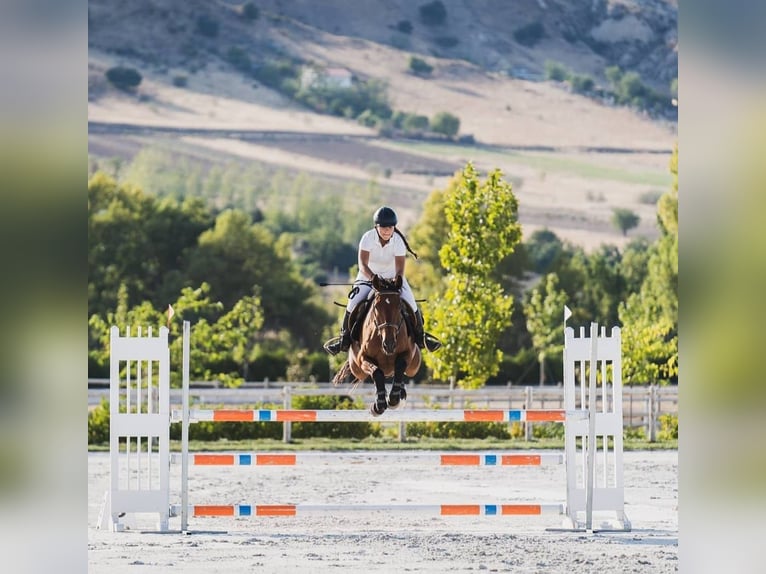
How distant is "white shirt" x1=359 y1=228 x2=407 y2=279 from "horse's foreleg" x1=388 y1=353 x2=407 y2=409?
567mm

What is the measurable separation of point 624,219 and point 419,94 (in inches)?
515

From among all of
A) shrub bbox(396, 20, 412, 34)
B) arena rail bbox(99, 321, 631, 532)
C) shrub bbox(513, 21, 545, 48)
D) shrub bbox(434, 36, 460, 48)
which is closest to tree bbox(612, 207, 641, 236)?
shrub bbox(513, 21, 545, 48)

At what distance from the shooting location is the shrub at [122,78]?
59.5 meters

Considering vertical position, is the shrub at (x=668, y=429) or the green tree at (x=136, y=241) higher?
the green tree at (x=136, y=241)

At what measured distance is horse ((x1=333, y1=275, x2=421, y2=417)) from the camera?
866 cm

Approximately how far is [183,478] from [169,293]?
3504 cm

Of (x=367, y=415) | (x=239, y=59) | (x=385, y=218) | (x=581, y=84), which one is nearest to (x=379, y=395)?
(x=367, y=415)

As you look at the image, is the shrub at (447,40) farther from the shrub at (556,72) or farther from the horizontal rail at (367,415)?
the horizontal rail at (367,415)

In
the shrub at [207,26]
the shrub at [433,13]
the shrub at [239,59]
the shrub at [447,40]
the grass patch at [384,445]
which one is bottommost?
the grass patch at [384,445]

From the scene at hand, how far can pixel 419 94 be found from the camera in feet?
206

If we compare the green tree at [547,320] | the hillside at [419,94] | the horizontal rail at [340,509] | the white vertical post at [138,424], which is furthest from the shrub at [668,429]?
the hillside at [419,94]

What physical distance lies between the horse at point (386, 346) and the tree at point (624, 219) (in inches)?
1835

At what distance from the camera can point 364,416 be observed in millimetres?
9055
